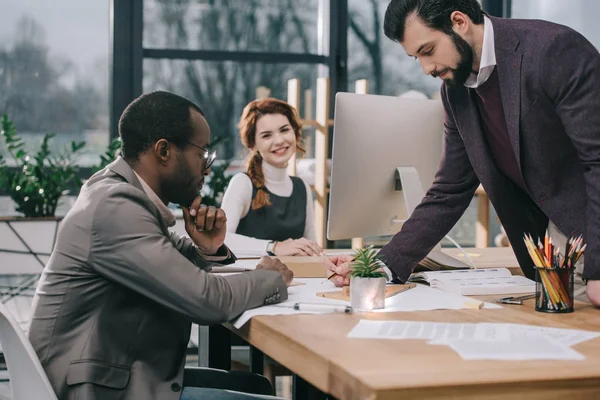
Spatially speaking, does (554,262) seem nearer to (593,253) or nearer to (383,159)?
(593,253)

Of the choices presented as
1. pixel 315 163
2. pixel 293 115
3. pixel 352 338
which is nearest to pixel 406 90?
pixel 315 163

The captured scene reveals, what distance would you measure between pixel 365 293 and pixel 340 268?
278 millimetres

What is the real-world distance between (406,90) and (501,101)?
3.39 meters

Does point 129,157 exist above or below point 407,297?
above

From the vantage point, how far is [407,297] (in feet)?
5.95

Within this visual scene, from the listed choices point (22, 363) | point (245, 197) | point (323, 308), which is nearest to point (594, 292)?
point (323, 308)

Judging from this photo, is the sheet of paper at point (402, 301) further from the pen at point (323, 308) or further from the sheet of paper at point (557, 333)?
the sheet of paper at point (557, 333)

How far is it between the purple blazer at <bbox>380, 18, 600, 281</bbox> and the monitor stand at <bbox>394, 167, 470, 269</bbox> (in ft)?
0.39

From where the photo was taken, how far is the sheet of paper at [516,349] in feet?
3.91

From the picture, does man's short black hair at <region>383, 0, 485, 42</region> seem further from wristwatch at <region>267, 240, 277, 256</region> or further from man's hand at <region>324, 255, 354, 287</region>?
wristwatch at <region>267, 240, 277, 256</region>

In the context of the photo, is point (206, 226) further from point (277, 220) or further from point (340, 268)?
point (277, 220)

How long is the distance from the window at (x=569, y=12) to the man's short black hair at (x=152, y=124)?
380cm

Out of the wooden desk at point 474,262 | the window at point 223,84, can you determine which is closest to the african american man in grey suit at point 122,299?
the wooden desk at point 474,262

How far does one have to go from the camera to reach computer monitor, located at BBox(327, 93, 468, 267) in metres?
2.23
